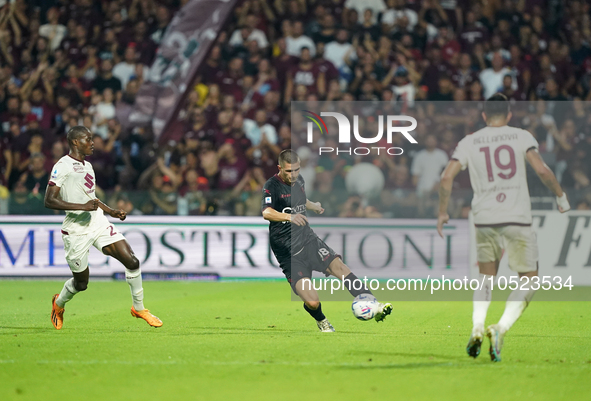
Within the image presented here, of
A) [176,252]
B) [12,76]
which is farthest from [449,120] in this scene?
[12,76]

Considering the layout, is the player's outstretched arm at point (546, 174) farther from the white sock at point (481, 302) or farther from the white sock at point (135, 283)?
the white sock at point (135, 283)

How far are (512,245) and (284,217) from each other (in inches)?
90.6

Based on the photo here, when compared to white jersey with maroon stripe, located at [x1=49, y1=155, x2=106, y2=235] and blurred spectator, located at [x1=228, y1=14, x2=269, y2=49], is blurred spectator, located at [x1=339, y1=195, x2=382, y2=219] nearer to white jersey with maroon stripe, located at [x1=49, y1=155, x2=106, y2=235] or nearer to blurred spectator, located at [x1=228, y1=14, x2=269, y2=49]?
blurred spectator, located at [x1=228, y1=14, x2=269, y2=49]

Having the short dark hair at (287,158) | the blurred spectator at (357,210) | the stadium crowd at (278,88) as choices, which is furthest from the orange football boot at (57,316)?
the blurred spectator at (357,210)

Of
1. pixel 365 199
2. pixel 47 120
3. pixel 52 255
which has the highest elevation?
pixel 47 120

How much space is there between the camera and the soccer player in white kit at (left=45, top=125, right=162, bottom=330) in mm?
8430

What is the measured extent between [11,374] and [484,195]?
416 centimetres

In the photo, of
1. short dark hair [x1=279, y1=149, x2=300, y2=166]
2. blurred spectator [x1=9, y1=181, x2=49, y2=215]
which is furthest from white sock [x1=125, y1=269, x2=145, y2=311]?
blurred spectator [x1=9, y1=181, x2=49, y2=215]

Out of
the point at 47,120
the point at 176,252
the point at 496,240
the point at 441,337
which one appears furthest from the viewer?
the point at 47,120

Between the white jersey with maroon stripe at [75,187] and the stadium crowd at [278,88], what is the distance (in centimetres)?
528

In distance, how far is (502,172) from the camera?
6.72 metres

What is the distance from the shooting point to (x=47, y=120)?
667 inches

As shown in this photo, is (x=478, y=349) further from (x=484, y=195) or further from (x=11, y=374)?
(x=11, y=374)

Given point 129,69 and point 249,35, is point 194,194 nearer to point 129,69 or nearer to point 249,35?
point 129,69
